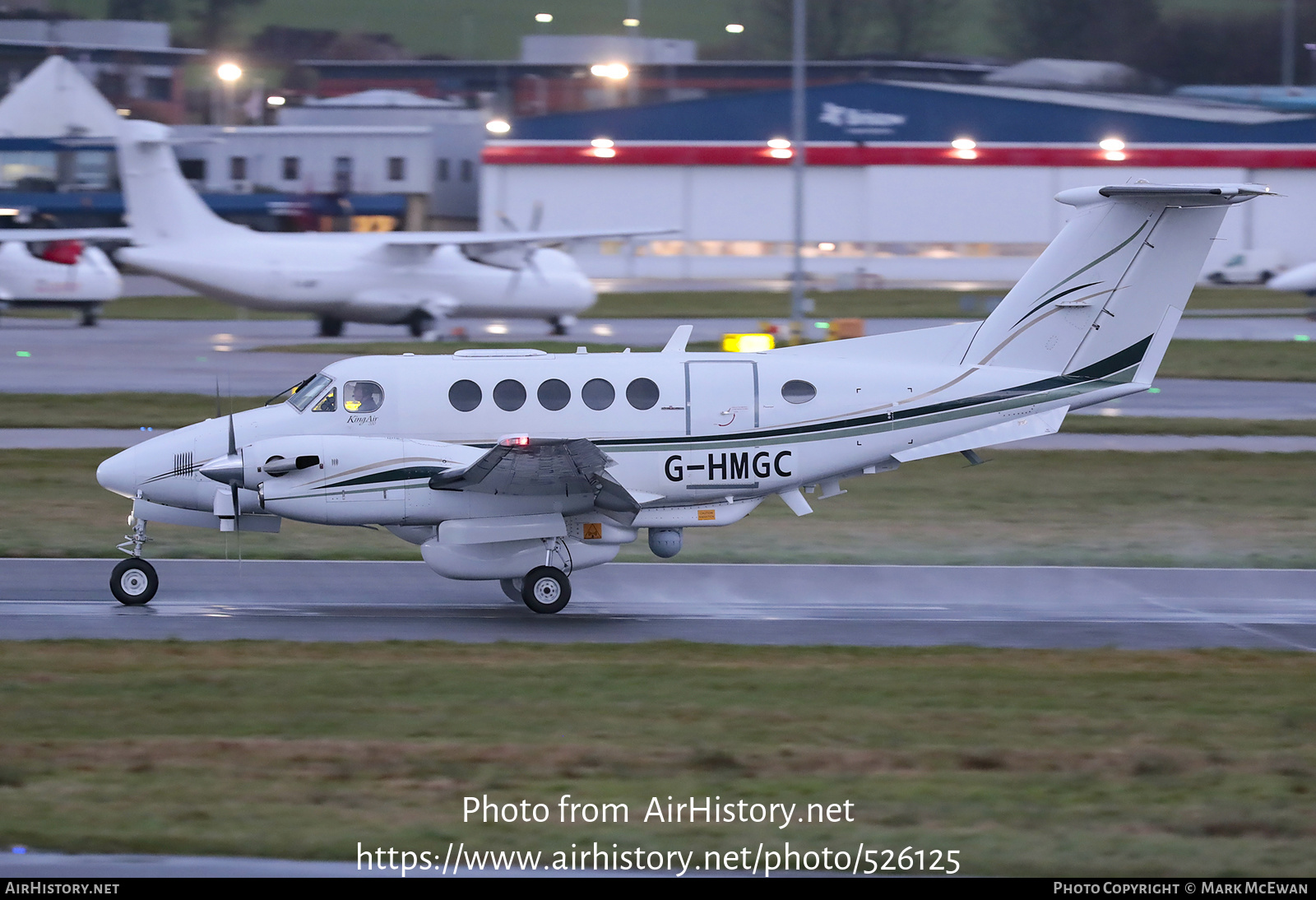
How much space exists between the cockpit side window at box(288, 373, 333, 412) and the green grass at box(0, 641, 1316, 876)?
294 cm

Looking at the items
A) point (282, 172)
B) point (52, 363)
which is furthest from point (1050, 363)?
point (282, 172)

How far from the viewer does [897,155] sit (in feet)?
229

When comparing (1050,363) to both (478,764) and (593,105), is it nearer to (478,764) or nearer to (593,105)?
(478,764)

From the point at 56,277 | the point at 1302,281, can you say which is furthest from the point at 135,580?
the point at 1302,281

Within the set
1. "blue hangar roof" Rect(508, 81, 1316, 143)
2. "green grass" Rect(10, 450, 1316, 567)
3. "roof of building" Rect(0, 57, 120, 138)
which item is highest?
"roof of building" Rect(0, 57, 120, 138)

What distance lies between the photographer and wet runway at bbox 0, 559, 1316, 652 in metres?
14.2

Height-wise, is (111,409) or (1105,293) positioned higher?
(1105,293)

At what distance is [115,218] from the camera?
7531cm

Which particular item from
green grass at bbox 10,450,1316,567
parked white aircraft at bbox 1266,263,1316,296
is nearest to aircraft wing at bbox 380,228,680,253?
green grass at bbox 10,450,1316,567

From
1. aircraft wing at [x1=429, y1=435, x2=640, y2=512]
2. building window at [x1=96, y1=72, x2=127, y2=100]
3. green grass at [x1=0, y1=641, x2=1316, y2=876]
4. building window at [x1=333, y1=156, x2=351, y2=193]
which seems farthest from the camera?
building window at [x1=96, y1=72, x2=127, y2=100]

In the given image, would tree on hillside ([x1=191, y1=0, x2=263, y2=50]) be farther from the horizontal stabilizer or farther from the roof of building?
the horizontal stabilizer

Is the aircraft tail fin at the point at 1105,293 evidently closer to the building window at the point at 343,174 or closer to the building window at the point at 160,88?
the building window at the point at 343,174

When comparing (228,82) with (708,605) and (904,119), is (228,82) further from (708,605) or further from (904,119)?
(708,605)

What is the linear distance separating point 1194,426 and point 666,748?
2120 centimetres
